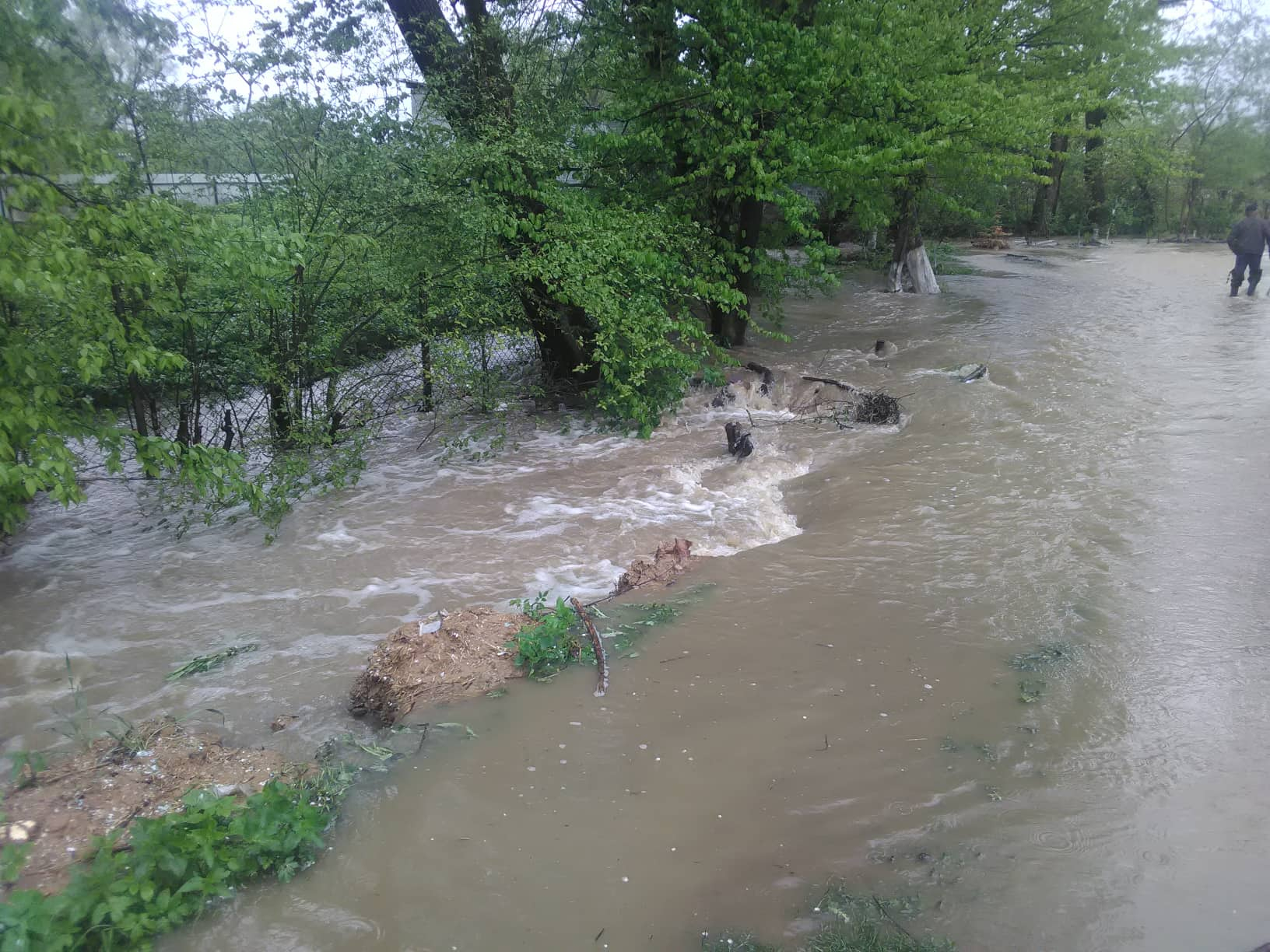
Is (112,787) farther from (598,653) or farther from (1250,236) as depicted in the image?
(1250,236)

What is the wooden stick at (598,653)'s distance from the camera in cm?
450

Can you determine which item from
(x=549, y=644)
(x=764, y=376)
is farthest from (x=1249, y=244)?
(x=549, y=644)

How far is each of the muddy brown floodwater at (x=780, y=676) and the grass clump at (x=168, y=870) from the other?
0.11m

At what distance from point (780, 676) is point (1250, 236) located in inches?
630

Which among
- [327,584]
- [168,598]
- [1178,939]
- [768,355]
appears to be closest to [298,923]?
[1178,939]

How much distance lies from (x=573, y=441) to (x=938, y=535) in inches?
195

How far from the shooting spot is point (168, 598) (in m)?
6.51

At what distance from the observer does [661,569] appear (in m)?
5.98

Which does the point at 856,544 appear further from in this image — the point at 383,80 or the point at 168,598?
the point at 383,80

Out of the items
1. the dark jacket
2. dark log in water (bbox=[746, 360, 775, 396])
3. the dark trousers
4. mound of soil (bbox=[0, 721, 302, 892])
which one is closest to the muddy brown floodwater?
mound of soil (bbox=[0, 721, 302, 892])

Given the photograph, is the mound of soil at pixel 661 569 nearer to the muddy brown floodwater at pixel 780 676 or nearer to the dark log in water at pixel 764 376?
the muddy brown floodwater at pixel 780 676

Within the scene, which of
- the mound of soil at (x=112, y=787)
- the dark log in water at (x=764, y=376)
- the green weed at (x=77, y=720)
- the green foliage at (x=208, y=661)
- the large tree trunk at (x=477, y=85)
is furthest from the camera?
the dark log in water at (x=764, y=376)

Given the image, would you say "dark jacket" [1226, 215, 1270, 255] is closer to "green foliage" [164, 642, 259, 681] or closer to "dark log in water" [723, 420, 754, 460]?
"dark log in water" [723, 420, 754, 460]

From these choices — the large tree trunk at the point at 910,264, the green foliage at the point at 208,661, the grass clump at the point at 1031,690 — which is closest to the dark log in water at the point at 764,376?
the grass clump at the point at 1031,690
